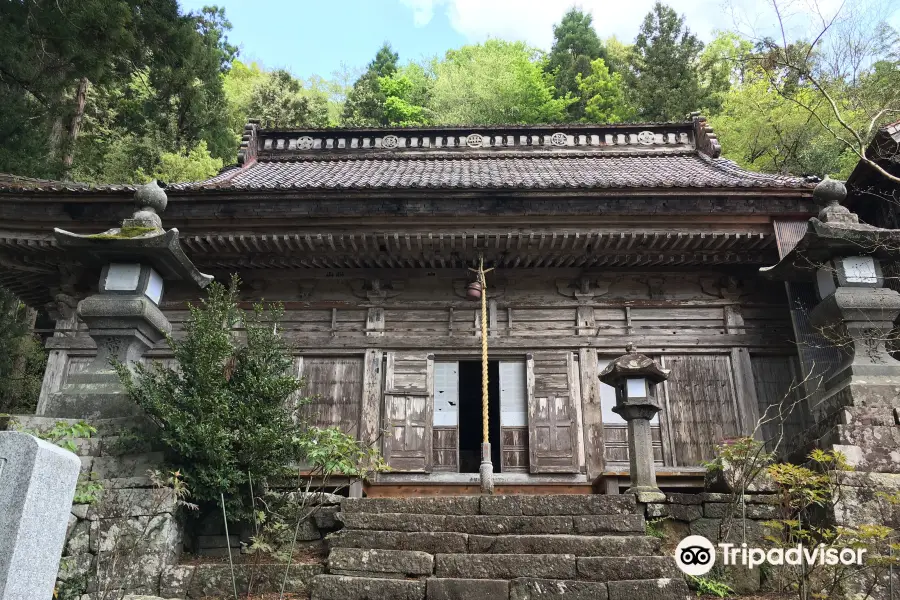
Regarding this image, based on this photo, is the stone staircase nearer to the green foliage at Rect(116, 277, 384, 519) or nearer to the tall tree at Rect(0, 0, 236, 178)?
the green foliage at Rect(116, 277, 384, 519)

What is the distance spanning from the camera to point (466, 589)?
4918mm

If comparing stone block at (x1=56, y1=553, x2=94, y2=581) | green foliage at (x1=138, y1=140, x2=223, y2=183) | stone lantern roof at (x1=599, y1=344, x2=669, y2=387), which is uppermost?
green foliage at (x1=138, y1=140, x2=223, y2=183)

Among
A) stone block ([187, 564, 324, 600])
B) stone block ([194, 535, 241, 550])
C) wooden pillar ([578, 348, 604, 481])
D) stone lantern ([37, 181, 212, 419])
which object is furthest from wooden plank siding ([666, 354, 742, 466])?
stone lantern ([37, 181, 212, 419])

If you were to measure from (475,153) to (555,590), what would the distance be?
1050cm

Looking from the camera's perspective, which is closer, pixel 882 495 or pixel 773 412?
pixel 882 495

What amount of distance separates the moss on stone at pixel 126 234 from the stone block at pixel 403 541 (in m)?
3.95

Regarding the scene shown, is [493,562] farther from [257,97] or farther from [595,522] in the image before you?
[257,97]

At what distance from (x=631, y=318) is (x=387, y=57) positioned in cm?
2574

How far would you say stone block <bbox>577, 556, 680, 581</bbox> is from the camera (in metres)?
5.02

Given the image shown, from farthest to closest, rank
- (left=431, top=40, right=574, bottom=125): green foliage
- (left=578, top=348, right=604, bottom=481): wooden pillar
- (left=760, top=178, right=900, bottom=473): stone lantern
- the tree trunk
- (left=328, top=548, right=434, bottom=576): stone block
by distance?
1. (left=431, top=40, right=574, bottom=125): green foliage
2. the tree trunk
3. (left=578, top=348, right=604, bottom=481): wooden pillar
4. (left=760, top=178, right=900, bottom=473): stone lantern
5. (left=328, top=548, right=434, bottom=576): stone block

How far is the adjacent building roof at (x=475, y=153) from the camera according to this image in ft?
39.9

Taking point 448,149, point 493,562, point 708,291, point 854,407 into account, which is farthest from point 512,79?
point 493,562

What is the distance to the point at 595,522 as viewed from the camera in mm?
5652

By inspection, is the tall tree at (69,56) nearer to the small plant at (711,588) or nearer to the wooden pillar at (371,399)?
the wooden pillar at (371,399)
